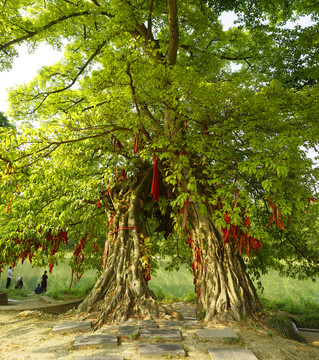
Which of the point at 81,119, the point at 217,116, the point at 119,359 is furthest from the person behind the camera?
the point at 217,116

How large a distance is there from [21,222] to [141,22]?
6.45 m

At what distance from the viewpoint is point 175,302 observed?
10766mm

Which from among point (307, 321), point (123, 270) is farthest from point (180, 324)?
point (307, 321)

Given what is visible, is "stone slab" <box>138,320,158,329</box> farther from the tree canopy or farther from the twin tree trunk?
the tree canopy

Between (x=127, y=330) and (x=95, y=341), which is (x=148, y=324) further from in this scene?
(x=95, y=341)

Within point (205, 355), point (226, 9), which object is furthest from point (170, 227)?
point (226, 9)

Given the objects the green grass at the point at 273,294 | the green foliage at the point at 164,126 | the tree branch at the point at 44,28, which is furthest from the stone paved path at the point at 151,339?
the tree branch at the point at 44,28

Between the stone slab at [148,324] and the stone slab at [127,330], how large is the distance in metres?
0.13

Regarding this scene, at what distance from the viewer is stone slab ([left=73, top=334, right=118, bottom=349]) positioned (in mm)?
3887

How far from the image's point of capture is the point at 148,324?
4664 mm

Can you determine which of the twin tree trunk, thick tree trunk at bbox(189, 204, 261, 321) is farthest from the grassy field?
thick tree trunk at bbox(189, 204, 261, 321)

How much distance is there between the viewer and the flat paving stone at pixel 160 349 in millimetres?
3625

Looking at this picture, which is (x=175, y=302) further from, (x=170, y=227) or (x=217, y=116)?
(x=217, y=116)

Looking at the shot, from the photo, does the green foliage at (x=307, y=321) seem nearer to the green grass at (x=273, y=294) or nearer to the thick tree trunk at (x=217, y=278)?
the green grass at (x=273, y=294)
